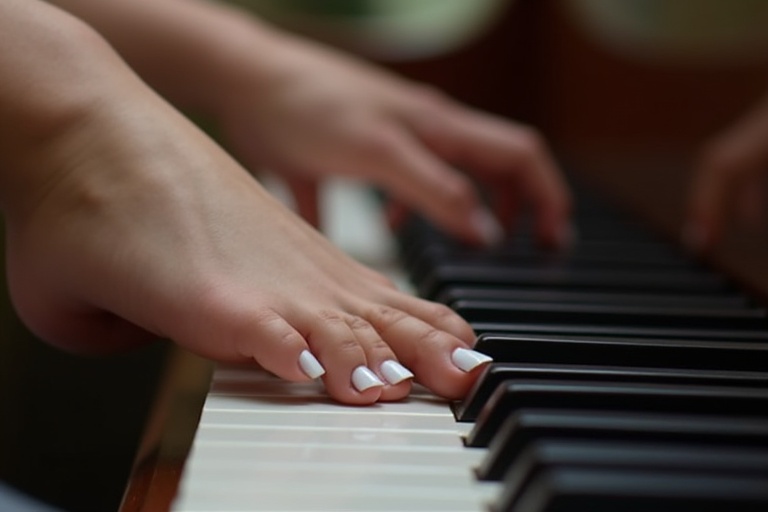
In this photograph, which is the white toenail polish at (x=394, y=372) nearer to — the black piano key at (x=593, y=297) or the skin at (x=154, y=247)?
the skin at (x=154, y=247)

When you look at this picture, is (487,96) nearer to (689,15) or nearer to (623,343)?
(689,15)

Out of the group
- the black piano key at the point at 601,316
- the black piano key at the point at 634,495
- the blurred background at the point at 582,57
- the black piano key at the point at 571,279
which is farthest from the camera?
the blurred background at the point at 582,57

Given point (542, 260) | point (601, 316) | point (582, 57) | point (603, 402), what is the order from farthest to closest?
point (582, 57), point (542, 260), point (601, 316), point (603, 402)

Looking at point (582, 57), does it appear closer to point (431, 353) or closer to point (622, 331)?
point (622, 331)

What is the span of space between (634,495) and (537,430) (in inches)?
3.3

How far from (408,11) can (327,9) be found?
21 cm

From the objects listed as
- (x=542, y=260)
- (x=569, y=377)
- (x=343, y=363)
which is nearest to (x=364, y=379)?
(x=343, y=363)

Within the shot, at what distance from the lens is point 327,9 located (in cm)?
264

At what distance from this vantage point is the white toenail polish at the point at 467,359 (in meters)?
0.69

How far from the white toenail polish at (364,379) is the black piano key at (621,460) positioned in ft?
0.47

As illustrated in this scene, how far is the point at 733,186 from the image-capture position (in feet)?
4.33

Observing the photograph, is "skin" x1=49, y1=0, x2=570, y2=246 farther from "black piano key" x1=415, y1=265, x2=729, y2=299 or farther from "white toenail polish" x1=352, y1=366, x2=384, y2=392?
"white toenail polish" x1=352, y1=366, x2=384, y2=392

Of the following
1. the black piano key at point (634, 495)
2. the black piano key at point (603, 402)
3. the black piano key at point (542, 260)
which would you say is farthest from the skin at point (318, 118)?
the black piano key at point (634, 495)

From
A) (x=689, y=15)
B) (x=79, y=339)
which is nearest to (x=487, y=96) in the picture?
(x=689, y=15)
